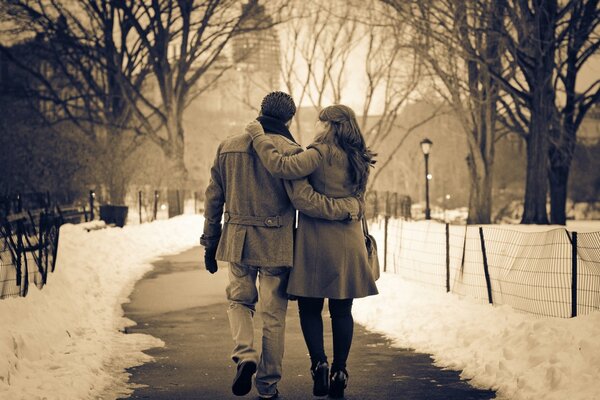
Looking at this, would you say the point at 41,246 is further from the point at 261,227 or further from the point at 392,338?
the point at 261,227

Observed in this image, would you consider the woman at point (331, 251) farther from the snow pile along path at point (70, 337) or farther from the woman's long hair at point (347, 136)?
the snow pile along path at point (70, 337)

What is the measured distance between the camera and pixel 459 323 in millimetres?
8336

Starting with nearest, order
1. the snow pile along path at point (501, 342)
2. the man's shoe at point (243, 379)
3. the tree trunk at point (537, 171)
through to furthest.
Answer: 1. the man's shoe at point (243, 379)
2. the snow pile along path at point (501, 342)
3. the tree trunk at point (537, 171)

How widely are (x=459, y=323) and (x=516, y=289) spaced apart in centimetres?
317

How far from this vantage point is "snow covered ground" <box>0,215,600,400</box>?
5.88 meters

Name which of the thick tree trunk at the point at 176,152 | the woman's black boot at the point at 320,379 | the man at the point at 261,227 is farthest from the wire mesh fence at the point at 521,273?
the thick tree trunk at the point at 176,152

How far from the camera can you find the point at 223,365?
23.5 feet

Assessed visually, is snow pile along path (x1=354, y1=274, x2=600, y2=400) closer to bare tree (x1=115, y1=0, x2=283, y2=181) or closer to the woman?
the woman

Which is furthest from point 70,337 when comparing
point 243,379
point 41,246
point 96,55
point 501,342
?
point 96,55

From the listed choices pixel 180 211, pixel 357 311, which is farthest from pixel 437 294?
pixel 180 211

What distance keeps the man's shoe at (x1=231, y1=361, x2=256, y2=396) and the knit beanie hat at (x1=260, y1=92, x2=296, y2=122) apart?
5.53 ft

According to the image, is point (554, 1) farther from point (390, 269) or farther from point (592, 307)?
point (592, 307)

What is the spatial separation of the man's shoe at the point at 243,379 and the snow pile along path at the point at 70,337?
3.52ft

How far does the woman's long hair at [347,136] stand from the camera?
5.76 meters
